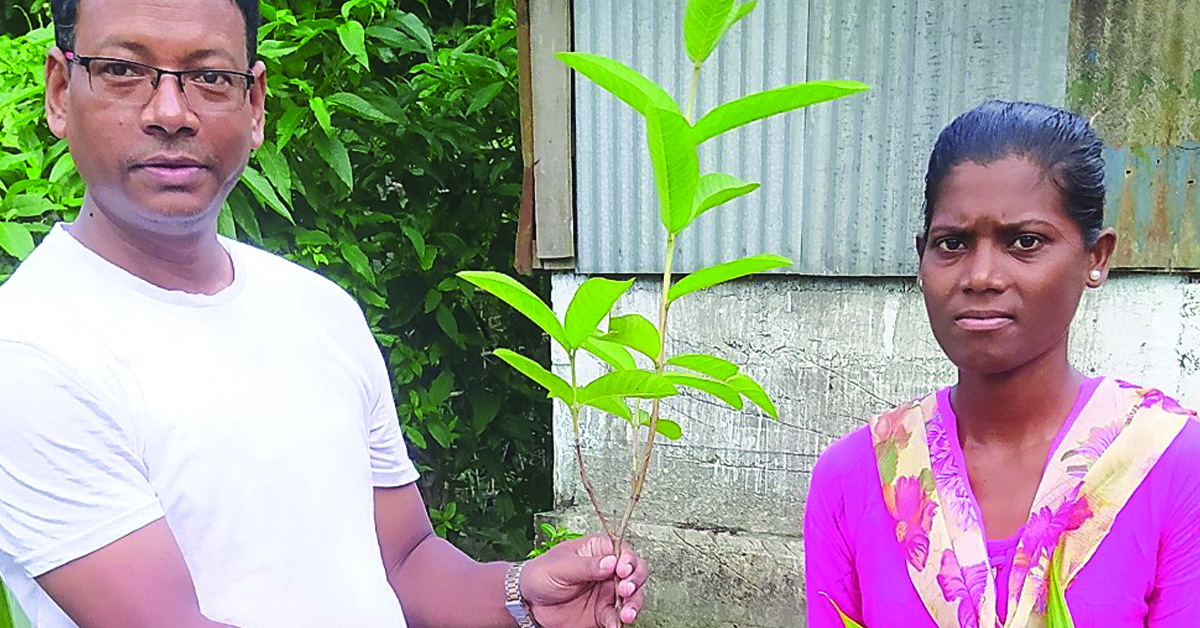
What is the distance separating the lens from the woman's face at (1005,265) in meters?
1.23

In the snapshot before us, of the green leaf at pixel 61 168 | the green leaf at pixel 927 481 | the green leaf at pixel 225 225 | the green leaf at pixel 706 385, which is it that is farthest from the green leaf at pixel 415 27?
the green leaf at pixel 706 385

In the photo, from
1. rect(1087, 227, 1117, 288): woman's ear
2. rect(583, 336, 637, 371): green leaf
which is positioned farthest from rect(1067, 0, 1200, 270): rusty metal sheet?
rect(583, 336, 637, 371): green leaf

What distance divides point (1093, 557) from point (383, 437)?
0.93m

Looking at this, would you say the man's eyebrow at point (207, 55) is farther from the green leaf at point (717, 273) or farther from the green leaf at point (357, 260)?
the green leaf at point (357, 260)

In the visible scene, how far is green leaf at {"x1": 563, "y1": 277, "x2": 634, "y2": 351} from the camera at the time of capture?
926 mm

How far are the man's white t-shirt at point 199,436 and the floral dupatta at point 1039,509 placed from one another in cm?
69

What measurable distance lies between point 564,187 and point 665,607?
4.39 ft

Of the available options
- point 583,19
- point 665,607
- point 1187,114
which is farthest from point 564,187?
point 1187,114

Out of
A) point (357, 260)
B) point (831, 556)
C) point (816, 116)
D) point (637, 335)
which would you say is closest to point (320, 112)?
point (357, 260)

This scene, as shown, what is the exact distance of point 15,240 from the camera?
2.18 metres

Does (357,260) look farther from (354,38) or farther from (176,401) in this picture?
(176,401)

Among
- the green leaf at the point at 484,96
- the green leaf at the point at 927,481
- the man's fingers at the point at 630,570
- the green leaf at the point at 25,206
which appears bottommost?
the man's fingers at the point at 630,570

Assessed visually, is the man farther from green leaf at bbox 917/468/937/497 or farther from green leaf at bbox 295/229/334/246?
green leaf at bbox 295/229/334/246

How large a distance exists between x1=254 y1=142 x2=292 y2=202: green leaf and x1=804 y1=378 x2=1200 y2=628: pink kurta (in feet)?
5.88
